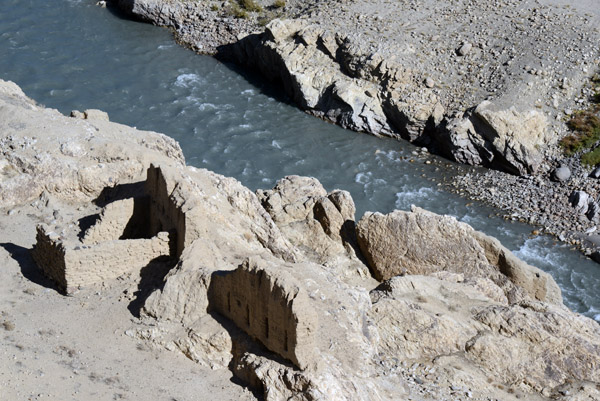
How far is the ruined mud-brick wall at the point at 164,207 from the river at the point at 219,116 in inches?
634

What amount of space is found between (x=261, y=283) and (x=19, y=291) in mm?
7367

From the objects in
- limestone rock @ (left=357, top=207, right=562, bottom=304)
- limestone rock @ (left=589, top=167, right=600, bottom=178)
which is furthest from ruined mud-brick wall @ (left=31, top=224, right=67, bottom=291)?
limestone rock @ (left=589, top=167, right=600, bottom=178)

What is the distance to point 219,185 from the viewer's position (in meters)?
23.9

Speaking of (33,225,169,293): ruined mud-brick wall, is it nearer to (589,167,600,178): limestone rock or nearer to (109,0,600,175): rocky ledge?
(109,0,600,175): rocky ledge

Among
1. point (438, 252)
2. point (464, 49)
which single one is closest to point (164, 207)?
point (438, 252)

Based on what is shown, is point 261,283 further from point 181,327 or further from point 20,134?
point 20,134

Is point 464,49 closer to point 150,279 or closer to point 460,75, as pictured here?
point 460,75

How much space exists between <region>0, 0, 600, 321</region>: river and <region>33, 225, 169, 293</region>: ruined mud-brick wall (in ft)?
59.2

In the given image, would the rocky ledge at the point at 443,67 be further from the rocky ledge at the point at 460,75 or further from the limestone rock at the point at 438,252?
the limestone rock at the point at 438,252

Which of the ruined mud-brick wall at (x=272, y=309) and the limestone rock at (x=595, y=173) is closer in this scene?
the ruined mud-brick wall at (x=272, y=309)

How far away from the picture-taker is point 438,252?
1002 inches

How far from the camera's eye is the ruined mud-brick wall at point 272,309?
52.6ft

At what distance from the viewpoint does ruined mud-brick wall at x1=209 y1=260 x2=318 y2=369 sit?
52.6 ft

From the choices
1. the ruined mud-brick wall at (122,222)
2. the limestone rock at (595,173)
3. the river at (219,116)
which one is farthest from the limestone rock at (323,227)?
the limestone rock at (595,173)
